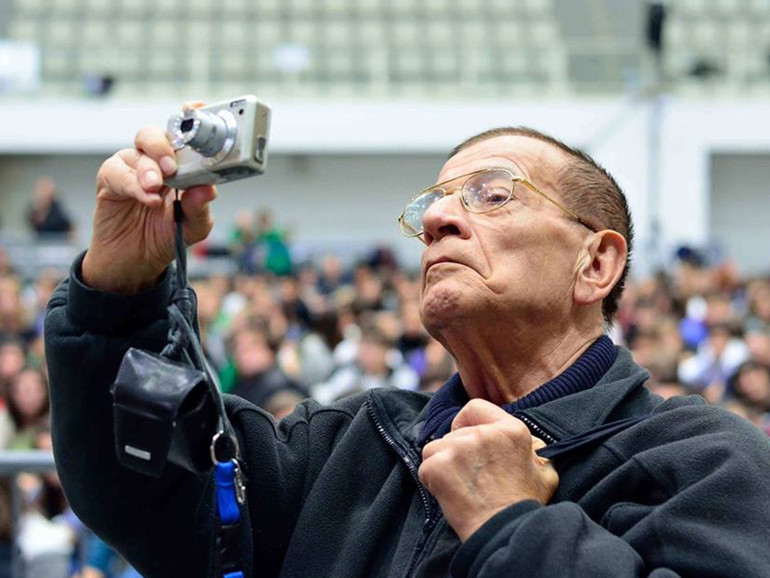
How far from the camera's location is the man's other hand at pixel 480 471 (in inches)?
66.6

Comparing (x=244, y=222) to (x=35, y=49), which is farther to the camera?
(x=35, y=49)

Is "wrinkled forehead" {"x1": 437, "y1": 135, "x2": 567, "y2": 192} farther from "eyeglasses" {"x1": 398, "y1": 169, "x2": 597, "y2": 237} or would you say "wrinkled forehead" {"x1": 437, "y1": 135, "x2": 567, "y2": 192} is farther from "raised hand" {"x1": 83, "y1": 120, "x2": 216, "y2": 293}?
"raised hand" {"x1": 83, "y1": 120, "x2": 216, "y2": 293}

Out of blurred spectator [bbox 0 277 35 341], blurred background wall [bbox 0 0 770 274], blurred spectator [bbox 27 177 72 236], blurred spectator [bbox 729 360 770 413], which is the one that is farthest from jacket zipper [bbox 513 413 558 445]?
blurred background wall [bbox 0 0 770 274]

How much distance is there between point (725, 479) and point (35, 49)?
16364 millimetres

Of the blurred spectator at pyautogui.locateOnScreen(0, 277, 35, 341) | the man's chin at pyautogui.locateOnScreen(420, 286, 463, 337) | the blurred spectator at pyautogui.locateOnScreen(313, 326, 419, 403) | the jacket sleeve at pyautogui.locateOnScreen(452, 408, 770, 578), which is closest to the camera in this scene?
the jacket sleeve at pyautogui.locateOnScreen(452, 408, 770, 578)

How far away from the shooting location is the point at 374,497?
80.1 inches

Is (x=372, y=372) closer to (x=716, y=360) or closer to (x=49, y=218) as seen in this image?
(x=716, y=360)

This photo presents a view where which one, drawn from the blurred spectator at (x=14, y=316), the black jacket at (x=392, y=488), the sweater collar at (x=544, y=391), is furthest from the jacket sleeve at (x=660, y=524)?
the blurred spectator at (x=14, y=316)

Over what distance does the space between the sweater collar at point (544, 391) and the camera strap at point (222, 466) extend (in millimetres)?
325

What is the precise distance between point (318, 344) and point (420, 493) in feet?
19.7

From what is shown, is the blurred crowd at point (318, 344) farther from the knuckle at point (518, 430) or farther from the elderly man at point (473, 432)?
the knuckle at point (518, 430)

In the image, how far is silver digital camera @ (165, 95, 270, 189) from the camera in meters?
1.74

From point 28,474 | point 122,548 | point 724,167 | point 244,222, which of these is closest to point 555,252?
point 122,548

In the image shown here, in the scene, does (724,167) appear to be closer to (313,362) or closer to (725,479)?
(313,362)
